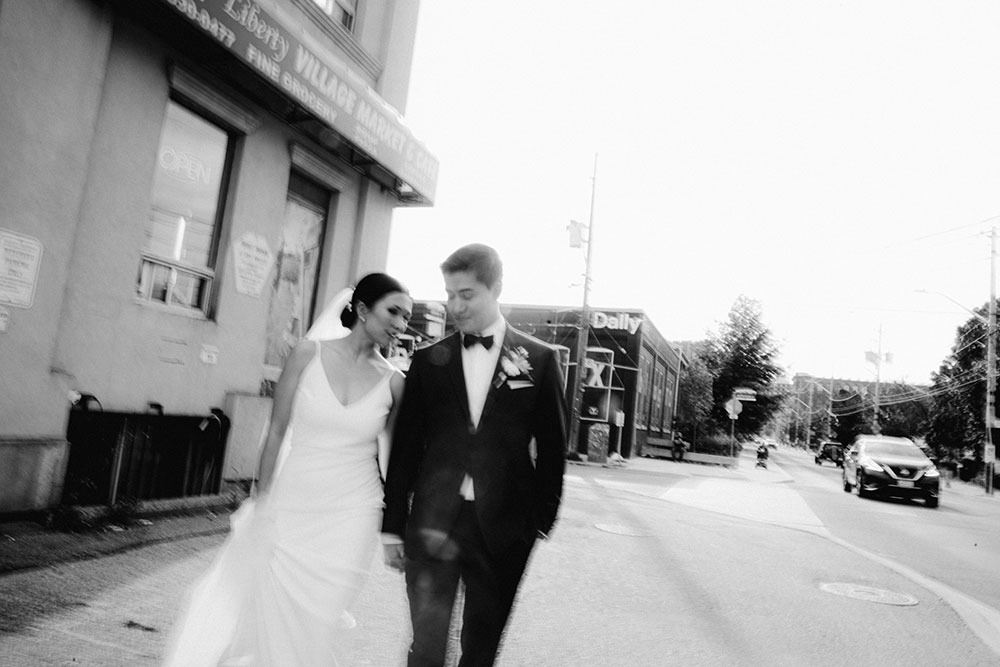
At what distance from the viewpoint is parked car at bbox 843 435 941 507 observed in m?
16.5

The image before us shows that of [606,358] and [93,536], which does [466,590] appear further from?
[606,358]

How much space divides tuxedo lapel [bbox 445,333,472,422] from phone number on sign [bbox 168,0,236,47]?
15.8ft

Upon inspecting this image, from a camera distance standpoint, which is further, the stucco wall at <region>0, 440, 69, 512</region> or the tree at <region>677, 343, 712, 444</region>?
the tree at <region>677, 343, 712, 444</region>

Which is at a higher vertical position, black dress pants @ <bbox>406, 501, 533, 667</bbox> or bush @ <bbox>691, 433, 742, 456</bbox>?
black dress pants @ <bbox>406, 501, 533, 667</bbox>

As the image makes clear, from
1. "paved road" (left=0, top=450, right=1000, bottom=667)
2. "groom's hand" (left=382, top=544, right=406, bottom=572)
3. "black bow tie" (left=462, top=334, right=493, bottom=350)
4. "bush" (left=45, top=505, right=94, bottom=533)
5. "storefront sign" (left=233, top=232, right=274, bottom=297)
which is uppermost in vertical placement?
"storefront sign" (left=233, top=232, right=274, bottom=297)

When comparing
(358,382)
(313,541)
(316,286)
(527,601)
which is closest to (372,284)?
(358,382)

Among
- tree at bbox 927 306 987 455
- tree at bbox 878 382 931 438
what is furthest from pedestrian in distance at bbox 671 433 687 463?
tree at bbox 878 382 931 438

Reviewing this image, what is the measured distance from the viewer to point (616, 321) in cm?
3006

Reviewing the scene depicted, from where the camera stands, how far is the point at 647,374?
111ft

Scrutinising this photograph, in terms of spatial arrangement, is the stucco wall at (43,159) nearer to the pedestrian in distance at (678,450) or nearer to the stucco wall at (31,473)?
the stucco wall at (31,473)

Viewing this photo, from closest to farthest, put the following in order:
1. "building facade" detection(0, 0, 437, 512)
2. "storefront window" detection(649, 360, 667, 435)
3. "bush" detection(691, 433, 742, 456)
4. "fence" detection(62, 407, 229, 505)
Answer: "building facade" detection(0, 0, 437, 512), "fence" detection(62, 407, 229, 505), "storefront window" detection(649, 360, 667, 435), "bush" detection(691, 433, 742, 456)

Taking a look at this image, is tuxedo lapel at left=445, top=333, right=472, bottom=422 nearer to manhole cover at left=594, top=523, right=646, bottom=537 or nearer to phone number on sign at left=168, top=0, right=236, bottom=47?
phone number on sign at left=168, top=0, right=236, bottom=47

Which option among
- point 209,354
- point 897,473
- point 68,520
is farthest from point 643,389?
point 68,520

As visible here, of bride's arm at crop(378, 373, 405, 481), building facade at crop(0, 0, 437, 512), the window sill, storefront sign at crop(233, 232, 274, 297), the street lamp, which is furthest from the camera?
the street lamp
